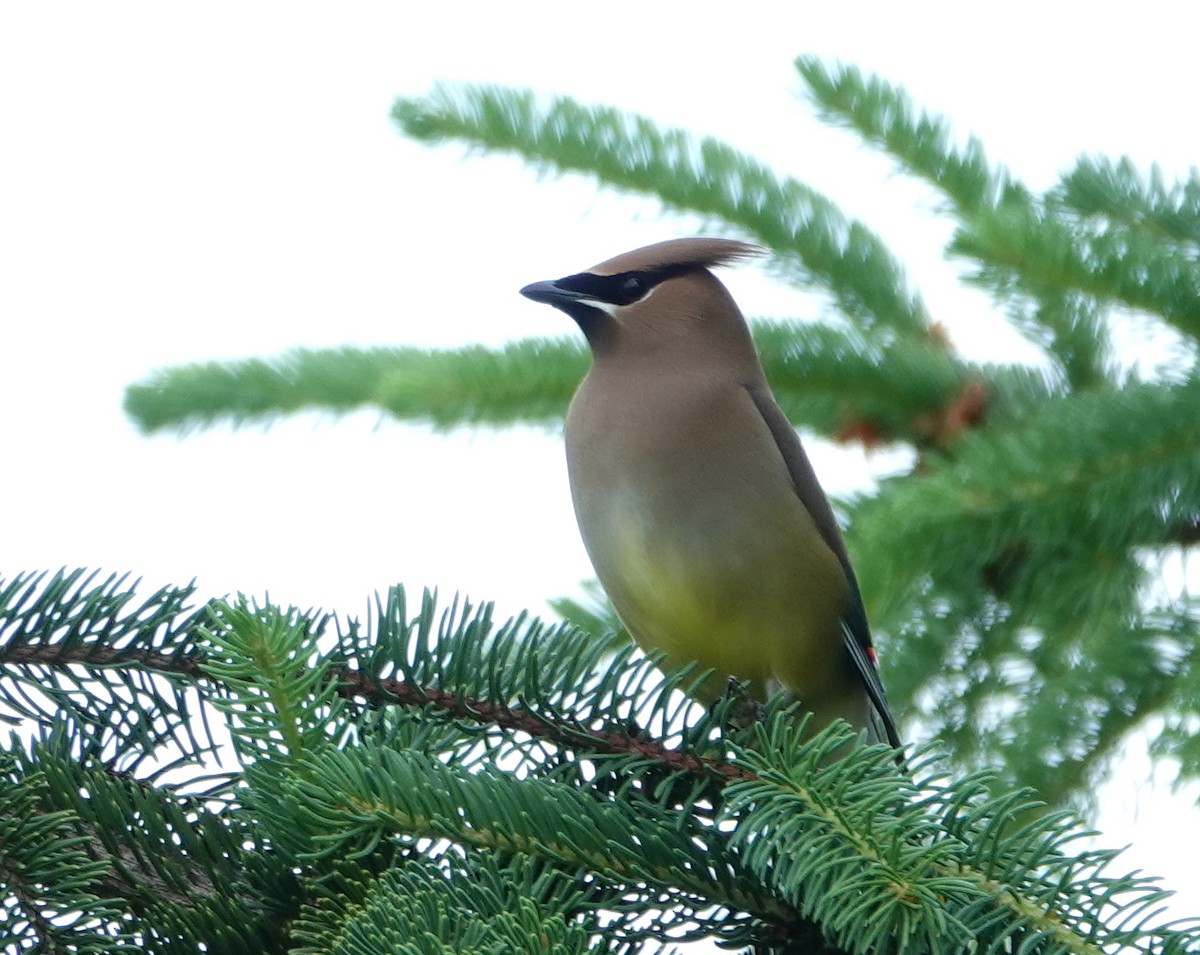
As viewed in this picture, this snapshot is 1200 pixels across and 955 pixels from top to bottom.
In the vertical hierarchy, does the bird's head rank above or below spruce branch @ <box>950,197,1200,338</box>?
above

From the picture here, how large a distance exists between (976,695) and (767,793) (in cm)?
112

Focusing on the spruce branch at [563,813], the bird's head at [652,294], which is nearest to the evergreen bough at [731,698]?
the spruce branch at [563,813]

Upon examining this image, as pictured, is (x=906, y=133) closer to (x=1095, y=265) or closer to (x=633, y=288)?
(x=1095, y=265)

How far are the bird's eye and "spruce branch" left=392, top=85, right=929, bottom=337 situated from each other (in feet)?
1.67

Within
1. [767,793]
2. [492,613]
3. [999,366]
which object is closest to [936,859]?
[767,793]

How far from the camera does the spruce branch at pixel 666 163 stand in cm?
310

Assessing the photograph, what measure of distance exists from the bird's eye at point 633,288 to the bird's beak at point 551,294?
0.32 feet

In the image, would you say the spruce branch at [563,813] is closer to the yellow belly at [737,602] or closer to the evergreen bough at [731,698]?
the evergreen bough at [731,698]

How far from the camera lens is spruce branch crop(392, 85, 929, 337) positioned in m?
3.10

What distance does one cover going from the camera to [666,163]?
10.2 feet

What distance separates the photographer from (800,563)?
10.7 feet

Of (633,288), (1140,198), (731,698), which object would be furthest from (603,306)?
(731,698)

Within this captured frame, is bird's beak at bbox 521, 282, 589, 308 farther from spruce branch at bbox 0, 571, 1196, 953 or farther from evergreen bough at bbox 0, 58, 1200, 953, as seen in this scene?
spruce branch at bbox 0, 571, 1196, 953

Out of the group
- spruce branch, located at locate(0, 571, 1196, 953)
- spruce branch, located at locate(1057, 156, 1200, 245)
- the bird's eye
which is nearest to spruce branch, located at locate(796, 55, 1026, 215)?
spruce branch, located at locate(1057, 156, 1200, 245)
